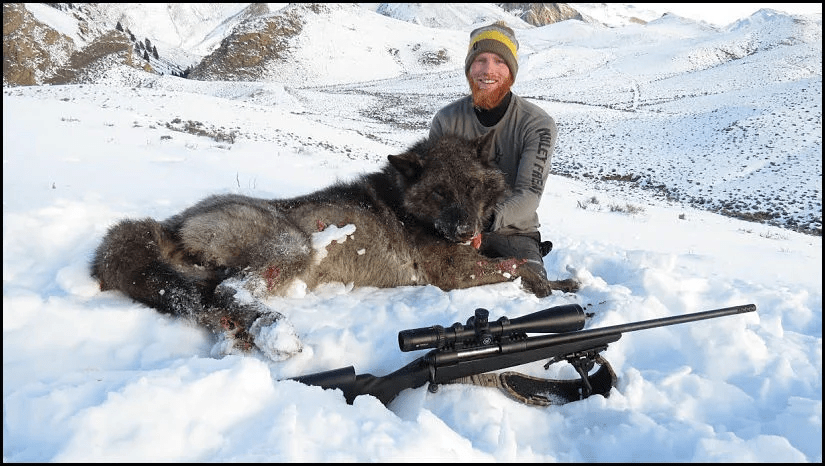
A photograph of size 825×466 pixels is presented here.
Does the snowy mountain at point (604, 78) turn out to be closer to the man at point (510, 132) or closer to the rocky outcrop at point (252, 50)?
the rocky outcrop at point (252, 50)

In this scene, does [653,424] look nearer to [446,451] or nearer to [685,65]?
[446,451]

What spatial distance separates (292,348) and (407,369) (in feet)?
2.76

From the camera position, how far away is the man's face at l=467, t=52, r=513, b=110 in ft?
17.7

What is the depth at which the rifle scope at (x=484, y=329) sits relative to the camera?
268 cm

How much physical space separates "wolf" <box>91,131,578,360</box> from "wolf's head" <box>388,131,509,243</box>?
0.01 m

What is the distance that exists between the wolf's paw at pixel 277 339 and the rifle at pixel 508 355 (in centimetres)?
55

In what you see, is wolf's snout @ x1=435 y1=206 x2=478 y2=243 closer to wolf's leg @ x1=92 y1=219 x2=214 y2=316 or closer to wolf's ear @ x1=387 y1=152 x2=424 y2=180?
wolf's ear @ x1=387 y1=152 x2=424 y2=180

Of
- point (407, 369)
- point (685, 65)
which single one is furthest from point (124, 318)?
point (685, 65)

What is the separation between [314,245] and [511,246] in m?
2.35

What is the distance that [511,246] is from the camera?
532 cm

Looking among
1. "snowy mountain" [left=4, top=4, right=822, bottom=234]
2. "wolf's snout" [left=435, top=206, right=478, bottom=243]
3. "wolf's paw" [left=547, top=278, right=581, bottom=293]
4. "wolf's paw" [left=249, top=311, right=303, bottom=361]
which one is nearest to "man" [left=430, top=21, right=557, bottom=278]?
"wolf's paw" [left=547, top=278, right=581, bottom=293]

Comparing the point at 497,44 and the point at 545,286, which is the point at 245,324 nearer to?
the point at 545,286

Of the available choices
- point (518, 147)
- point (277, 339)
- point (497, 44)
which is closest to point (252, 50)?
point (497, 44)

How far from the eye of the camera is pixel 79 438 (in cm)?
170
